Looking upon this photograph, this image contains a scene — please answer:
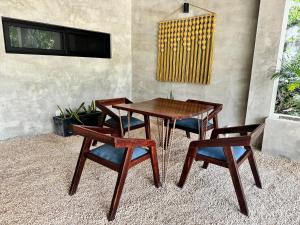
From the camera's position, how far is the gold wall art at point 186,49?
3.28 m

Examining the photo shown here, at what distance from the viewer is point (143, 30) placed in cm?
407

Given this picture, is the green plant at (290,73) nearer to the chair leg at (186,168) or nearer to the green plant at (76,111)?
the chair leg at (186,168)

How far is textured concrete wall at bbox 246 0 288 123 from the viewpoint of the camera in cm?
257

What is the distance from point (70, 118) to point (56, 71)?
0.78 metres

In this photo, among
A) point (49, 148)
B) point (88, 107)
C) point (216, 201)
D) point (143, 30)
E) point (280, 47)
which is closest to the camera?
point (216, 201)

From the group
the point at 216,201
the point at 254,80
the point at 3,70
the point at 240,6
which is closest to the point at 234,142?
the point at 216,201

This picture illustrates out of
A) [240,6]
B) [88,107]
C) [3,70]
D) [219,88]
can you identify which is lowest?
[88,107]

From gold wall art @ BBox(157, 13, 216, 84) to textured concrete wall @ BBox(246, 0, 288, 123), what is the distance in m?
0.71

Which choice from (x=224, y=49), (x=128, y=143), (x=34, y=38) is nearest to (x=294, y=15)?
(x=224, y=49)

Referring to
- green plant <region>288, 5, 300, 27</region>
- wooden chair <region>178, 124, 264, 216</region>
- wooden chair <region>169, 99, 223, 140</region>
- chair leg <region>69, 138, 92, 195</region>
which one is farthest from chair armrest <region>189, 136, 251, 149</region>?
green plant <region>288, 5, 300, 27</region>

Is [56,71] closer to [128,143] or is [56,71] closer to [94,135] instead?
[94,135]

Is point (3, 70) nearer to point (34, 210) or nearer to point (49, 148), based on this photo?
point (49, 148)

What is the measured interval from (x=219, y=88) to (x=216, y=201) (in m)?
1.98

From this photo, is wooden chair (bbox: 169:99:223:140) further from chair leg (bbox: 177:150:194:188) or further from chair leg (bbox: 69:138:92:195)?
chair leg (bbox: 69:138:92:195)
